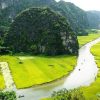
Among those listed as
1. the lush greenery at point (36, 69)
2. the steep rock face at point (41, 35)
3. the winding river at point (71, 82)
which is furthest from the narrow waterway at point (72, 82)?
the steep rock face at point (41, 35)

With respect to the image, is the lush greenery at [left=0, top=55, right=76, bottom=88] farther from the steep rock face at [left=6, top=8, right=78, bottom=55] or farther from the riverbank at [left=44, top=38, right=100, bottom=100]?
the steep rock face at [left=6, top=8, right=78, bottom=55]

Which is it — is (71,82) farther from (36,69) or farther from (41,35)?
(41,35)

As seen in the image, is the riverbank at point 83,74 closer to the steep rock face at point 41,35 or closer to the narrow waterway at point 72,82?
the narrow waterway at point 72,82

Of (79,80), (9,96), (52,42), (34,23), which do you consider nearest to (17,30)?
(34,23)

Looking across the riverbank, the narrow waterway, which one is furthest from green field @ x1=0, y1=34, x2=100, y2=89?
the riverbank

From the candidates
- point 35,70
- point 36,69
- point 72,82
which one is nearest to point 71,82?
point 72,82
